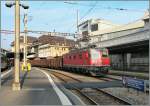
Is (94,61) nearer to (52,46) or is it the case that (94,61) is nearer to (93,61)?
(93,61)

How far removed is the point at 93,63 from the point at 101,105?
77.6 ft

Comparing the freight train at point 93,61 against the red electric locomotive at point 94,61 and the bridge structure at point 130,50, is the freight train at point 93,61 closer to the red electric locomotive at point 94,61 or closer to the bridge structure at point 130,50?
the red electric locomotive at point 94,61

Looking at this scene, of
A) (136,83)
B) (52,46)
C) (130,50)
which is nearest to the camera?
(136,83)

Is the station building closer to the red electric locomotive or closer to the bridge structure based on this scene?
the bridge structure

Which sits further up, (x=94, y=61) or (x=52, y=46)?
(x=52, y=46)

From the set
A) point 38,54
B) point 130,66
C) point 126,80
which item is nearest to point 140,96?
point 126,80

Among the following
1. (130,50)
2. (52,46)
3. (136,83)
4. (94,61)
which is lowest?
(136,83)

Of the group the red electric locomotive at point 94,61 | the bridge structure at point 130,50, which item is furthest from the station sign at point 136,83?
the bridge structure at point 130,50

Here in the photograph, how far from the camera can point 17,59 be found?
21.6 meters

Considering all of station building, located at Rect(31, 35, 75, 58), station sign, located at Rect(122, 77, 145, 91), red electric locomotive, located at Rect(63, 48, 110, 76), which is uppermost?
station building, located at Rect(31, 35, 75, 58)

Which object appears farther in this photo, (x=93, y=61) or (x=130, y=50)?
(x=130, y=50)

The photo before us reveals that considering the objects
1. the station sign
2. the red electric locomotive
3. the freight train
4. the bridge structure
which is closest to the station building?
the bridge structure

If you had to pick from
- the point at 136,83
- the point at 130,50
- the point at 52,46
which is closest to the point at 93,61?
the point at 136,83

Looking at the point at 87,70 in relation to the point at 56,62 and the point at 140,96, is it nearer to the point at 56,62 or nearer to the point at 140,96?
the point at 140,96
